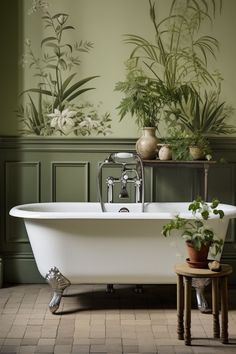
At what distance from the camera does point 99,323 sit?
3650mm

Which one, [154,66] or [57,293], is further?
[154,66]

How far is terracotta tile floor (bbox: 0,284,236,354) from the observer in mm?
3234

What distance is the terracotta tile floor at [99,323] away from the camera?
127 inches

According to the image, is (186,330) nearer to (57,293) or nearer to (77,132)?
(57,293)

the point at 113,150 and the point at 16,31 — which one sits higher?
the point at 16,31

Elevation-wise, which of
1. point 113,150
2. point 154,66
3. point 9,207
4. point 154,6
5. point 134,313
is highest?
point 154,6

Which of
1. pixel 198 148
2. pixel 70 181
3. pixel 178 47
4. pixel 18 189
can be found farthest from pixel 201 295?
pixel 178 47

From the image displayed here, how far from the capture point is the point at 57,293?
3.89m

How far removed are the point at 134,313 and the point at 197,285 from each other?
44cm

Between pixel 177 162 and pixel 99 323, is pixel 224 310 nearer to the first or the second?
pixel 99 323

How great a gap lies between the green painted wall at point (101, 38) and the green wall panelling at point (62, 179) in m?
0.20

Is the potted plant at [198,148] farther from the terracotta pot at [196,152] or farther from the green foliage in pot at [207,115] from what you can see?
the green foliage in pot at [207,115]

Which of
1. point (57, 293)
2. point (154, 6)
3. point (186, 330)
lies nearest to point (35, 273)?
point (57, 293)

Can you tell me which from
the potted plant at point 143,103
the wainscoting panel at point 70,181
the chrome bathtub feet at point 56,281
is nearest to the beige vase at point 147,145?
the potted plant at point 143,103
